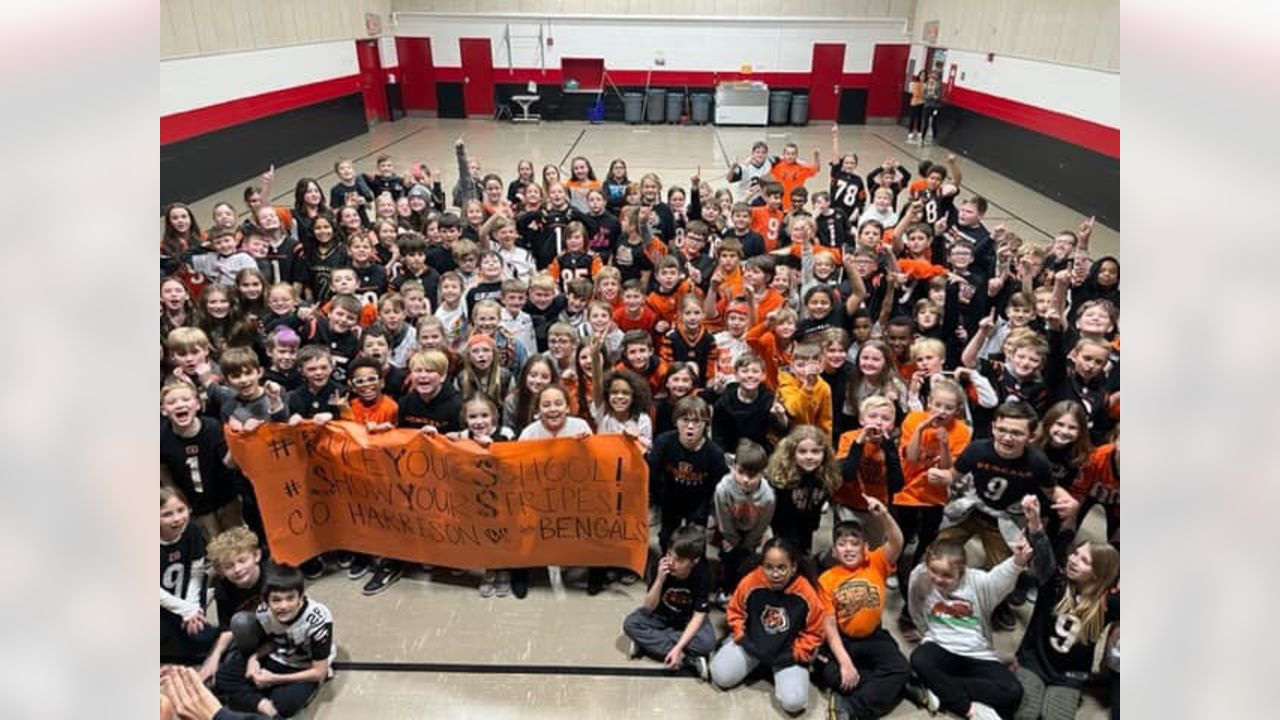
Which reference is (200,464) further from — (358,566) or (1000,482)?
(1000,482)

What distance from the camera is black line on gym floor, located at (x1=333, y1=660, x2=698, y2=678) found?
4590 millimetres

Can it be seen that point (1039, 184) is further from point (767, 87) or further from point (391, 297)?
point (391, 297)

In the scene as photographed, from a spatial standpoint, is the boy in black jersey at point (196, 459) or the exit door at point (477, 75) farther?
the exit door at point (477, 75)

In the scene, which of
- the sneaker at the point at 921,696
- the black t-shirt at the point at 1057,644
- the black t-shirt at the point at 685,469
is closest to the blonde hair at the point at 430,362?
the black t-shirt at the point at 685,469

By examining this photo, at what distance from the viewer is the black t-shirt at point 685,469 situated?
16.5 feet

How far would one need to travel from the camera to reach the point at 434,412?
17.6 ft

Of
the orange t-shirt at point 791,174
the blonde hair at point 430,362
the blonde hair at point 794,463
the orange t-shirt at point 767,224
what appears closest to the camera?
the blonde hair at point 794,463

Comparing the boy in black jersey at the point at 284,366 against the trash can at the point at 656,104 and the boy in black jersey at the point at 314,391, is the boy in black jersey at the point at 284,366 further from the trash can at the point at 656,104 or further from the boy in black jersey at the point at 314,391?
the trash can at the point at 656,104

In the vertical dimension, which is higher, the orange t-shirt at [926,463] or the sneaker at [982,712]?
the orange t-shirt at [926,463]

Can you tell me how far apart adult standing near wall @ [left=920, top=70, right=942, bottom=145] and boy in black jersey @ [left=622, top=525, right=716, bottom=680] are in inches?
849

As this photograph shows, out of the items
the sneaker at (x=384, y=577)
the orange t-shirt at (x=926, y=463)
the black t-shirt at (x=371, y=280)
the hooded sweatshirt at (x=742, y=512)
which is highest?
the black t-shirt at (x=371, y=280)

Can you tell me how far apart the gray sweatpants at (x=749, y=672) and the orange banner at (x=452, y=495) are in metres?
0.91

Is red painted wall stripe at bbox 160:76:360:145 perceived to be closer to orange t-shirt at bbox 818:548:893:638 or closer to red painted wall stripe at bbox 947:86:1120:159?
orange t-shirt at bbox 818:548:893:638

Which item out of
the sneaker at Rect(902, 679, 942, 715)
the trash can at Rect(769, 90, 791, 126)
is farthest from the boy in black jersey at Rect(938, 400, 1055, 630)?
the trash can at Rect(769, 90, 791, 126)
